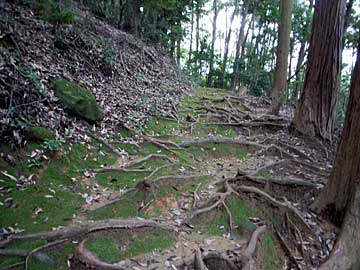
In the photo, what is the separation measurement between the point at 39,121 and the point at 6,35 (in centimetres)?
182

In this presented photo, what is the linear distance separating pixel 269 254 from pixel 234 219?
639 mm

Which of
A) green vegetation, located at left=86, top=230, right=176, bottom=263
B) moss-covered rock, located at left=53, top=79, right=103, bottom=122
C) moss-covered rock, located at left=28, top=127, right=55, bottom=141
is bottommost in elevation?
green vegetation, located at left=86, top=230, right=176, bottom=263

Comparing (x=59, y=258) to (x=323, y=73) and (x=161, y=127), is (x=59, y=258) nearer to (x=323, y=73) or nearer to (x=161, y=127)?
(x=161, y=127)

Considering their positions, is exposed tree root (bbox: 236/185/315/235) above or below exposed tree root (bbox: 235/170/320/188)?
below

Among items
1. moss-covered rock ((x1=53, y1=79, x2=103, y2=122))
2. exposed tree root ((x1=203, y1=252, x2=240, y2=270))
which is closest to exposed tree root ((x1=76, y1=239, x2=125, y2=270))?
exposed tree root ((x1=203, y1=252, x2=240, y2=270))

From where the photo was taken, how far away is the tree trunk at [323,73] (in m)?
7.15

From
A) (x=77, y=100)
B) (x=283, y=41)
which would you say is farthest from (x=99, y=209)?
(x=283, y=41)

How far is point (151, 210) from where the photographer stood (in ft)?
14.0

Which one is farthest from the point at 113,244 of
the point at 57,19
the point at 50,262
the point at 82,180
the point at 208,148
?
the point at 57,19

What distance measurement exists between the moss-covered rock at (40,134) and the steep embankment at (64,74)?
11 cm

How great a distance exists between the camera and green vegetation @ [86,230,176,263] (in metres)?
3.26

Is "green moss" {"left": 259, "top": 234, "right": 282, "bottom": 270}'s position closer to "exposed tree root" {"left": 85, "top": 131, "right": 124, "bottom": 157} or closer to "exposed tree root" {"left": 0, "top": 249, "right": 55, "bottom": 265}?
"exposed tree root" {"left": 0, "top": 249, "right": 55, "bottom": 265}

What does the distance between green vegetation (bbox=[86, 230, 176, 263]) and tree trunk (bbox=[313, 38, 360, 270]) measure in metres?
1.78

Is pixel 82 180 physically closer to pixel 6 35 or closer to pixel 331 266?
pixel 6 35
